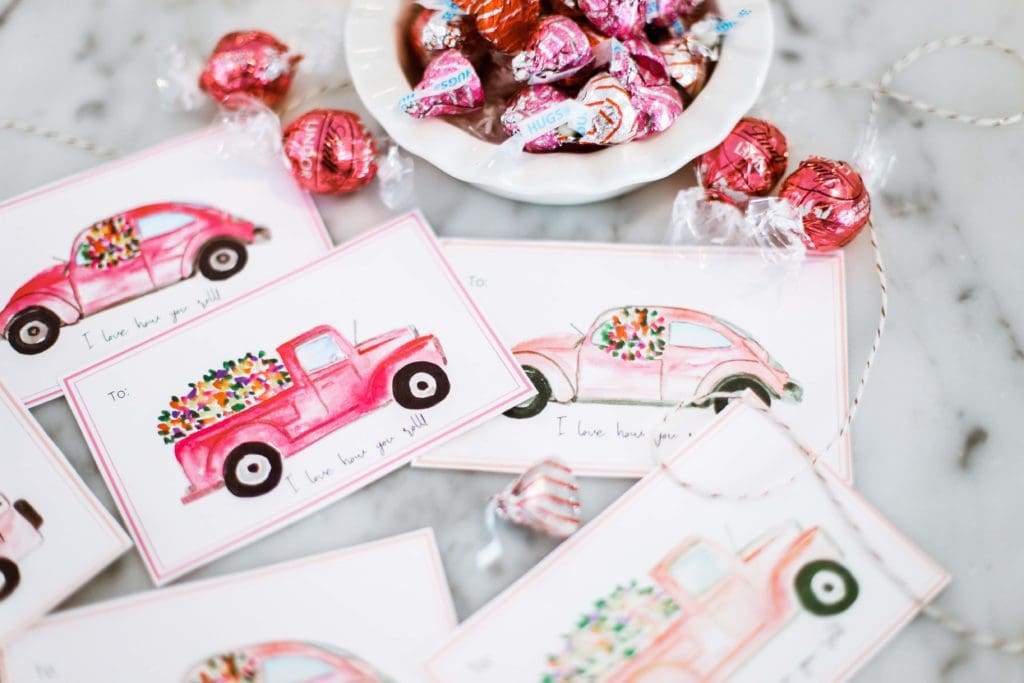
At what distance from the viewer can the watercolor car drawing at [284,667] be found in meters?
0.61

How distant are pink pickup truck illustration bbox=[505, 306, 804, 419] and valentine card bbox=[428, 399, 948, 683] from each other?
→ 0.20 feet

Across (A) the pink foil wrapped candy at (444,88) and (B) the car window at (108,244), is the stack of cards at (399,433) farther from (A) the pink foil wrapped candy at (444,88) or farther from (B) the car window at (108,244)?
(A) the pink foil wrapped candy at (444,88)

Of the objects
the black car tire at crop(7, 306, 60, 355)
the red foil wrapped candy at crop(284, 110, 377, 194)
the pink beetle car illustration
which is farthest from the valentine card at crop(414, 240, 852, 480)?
the black car tire at crop(7, 306, 60, 355)

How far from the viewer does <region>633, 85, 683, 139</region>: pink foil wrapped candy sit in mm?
646

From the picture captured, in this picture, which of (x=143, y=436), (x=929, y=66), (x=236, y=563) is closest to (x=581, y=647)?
(x=236, y=563)

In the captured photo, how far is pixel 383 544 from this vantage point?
0.64 m

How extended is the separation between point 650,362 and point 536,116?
22cm

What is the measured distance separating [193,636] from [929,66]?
825 millimetres

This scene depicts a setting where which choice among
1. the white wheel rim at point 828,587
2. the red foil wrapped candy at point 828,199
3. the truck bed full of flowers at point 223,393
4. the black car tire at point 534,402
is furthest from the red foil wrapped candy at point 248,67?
the white wheel rim at point 828,587

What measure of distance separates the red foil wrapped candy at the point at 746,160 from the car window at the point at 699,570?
30 cm

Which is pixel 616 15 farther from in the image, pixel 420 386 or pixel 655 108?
pixel 420 386

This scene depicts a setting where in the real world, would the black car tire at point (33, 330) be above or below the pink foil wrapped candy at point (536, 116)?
above

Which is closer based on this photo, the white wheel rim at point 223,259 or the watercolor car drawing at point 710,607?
the watercolor car drawing at point 710,607

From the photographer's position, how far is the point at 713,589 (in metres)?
0.62
